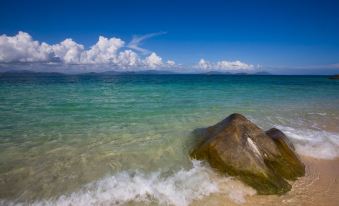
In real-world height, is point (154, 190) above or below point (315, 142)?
below

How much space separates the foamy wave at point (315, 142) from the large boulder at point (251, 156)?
1.49 meters

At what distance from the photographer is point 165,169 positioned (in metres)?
6.87

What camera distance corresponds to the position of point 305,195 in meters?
5.62

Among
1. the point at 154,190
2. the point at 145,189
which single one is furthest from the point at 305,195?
the point at 145,189

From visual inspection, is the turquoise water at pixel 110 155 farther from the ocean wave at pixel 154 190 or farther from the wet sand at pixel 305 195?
the wet sand at pixel 305 195

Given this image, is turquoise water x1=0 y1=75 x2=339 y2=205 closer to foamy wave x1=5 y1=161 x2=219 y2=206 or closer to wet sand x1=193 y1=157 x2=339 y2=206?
foamy wave x1=5 y1=161 x2=219 y2=206

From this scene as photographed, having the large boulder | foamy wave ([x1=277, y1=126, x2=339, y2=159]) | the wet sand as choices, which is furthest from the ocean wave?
foamy wave ([x1=277, y1=126, x2=339, y2=159])

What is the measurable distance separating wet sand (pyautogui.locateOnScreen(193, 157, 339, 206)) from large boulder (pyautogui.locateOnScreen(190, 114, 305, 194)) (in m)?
0.20

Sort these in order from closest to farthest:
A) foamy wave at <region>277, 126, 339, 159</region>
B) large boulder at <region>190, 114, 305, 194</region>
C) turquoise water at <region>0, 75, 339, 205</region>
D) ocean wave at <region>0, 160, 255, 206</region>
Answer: ocean wave at <region>0, 160, 255, 206</region>
turquoise water at <region>0, 75, 339, 205</region>
large boulder at <region>190, 114, 305, 194</region>
foamy wave at <region>277, 126, 339, 159</region>

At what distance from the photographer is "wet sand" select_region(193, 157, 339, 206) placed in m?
5.30

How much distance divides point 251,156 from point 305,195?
151 centimetres

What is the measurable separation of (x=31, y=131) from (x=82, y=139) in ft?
8.90

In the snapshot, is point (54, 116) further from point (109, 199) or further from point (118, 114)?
point (109, 199)

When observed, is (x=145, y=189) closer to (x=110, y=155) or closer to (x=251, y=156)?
(x=110, y=155)
